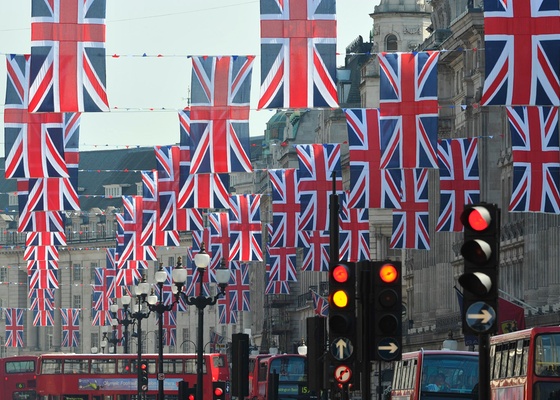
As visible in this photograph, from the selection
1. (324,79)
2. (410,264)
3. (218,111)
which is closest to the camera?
(324,79)

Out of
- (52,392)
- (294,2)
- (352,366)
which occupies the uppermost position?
(294,2)

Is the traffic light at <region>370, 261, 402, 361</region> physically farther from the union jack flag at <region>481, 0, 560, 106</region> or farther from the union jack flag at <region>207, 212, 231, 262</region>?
the union jack flag at <region>207, 212, 231, 262</region>

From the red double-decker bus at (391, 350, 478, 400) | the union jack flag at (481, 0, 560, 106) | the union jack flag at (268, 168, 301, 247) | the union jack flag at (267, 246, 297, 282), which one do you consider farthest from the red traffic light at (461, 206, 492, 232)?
the union jack flag at (267, 246, 297, 282)

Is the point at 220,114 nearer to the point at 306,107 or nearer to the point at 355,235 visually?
the point at 306,107

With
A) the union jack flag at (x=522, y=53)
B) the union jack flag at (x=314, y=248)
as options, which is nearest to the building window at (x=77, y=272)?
the union jack flag at (x=314, y=248)

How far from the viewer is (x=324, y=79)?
43.5 metres

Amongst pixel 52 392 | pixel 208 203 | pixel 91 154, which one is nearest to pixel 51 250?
pixel 52 392

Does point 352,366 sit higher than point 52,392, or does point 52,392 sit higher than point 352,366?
point 352,366

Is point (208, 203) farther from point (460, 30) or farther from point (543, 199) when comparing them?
point (460, 30)

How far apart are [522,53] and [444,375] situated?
6725 millimetres

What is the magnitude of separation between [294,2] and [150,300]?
18.8 meters

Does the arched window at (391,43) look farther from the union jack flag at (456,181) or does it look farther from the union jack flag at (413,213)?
the union jack flag at (456,181)

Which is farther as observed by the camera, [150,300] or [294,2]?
[150,300]

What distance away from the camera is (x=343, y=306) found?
78.4 feet
